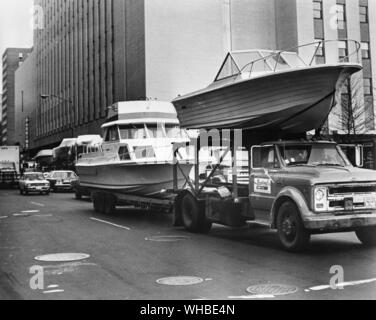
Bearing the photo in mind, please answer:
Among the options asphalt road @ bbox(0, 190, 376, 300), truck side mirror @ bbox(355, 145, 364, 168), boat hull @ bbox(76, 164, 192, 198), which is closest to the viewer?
asphalt road @ bbox(0, 190, 376, 300)

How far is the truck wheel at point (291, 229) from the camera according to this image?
897 cm

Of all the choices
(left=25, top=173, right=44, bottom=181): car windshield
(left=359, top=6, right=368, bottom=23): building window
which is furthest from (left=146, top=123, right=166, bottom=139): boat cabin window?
(left=359, top=6, right=368, bottom=23): building window

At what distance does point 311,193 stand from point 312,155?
1425 mm

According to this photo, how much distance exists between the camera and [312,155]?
1008 cm

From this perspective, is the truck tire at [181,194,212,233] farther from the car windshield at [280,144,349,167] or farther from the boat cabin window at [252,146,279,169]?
the car windshield at [280,144,349,167]

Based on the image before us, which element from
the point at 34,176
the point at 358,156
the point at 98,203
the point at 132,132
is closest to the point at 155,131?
the point at 132,132

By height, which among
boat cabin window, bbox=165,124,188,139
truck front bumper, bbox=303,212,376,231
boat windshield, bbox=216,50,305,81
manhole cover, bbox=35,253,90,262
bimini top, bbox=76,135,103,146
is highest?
boat windshield, bbox=216,50,305,81

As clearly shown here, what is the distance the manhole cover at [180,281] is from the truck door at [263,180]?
10.4ft

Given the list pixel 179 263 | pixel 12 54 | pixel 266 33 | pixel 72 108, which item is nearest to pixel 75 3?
pixel 72 108

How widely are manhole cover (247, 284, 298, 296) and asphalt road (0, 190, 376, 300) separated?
4.0 inches

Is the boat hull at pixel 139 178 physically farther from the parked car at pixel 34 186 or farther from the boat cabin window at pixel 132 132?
the parked car at pixel 34 186

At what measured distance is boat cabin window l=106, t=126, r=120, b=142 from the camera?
17853 millimetres

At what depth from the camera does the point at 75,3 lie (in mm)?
55625

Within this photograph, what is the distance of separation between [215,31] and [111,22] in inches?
523
